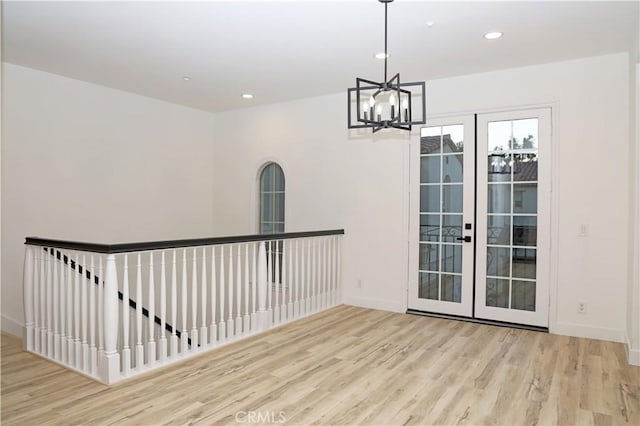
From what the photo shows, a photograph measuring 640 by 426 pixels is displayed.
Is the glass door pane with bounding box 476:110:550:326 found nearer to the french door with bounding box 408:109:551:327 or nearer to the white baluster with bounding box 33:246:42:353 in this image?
the french door with bounding box 408:109:551:327

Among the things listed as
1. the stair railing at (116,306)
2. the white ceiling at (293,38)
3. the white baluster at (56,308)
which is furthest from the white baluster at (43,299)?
the white ceiling at (293,38)

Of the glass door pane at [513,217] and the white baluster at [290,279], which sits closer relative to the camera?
the glass door pane at [513,217]

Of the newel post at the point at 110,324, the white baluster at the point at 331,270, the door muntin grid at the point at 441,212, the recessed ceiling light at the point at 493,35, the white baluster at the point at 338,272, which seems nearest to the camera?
the newel post at the point at 110,324

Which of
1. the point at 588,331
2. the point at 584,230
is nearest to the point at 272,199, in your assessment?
the point at 584,230

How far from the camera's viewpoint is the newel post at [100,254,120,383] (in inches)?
130

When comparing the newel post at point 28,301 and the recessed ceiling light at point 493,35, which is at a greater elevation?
the recessed ceiling light at point 493,35

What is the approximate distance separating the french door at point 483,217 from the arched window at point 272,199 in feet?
7.38

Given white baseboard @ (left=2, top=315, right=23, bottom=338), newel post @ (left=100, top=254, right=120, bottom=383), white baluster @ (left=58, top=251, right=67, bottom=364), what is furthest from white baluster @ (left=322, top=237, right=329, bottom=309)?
white baseboard @ (left=2, top=315, right=23, bottom=338)

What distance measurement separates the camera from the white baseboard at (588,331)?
14.2 ft

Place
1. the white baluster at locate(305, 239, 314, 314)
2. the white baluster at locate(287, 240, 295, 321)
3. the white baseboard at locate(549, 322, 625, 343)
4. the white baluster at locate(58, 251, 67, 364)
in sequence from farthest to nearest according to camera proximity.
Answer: the white baluster at locate(305, 239, 314, 314) < the white baluster at locate(287, 240, 295, 321) < the white baseboard at locate(549, 322, 625, 343) < the white baluster at locate(58, 251, 67, 364)

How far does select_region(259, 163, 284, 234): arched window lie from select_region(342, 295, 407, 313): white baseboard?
1620 millimetres

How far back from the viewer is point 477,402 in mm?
3021

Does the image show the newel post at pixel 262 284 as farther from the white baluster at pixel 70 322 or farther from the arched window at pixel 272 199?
the arched window at pixel 272 199

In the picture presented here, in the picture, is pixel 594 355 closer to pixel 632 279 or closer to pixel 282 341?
pixel 632 279
